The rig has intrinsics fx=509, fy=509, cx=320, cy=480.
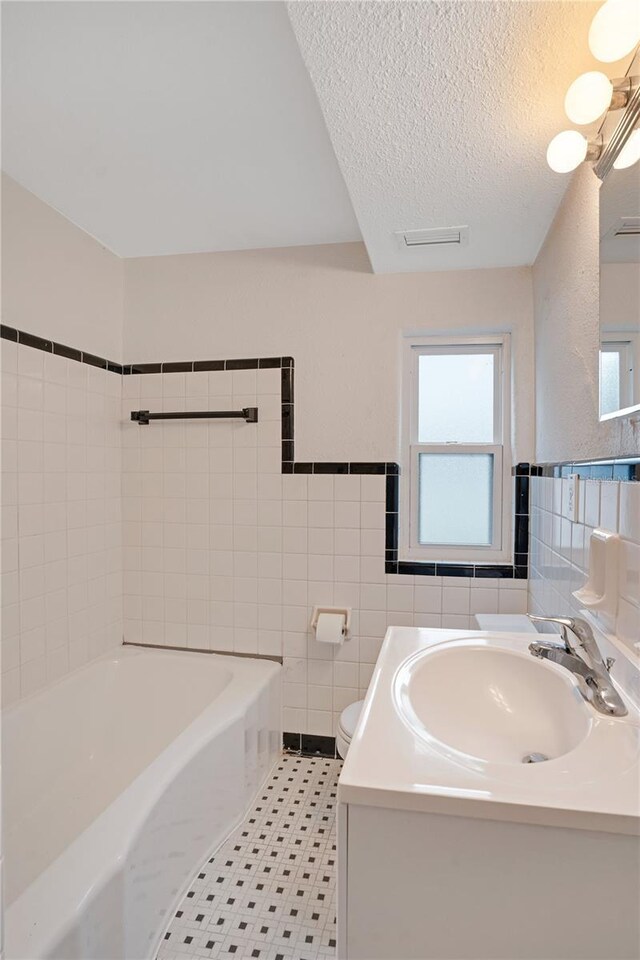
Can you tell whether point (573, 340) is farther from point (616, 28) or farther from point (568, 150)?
point (616, 28)

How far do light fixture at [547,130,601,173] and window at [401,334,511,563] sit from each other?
46.1 inches

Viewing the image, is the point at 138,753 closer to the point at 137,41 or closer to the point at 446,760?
the point at 446,760

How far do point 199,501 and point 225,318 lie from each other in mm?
898

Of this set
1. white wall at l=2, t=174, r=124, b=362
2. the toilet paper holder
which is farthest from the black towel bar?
the toilet paper holder

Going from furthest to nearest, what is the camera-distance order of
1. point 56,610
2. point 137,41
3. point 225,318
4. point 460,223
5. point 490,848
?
point 225,318, point 56,610, point 460,223, point 137,41, point 490,848

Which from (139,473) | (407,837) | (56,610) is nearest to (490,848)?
(407,837)

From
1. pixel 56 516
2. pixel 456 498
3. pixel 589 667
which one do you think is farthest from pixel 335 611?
pixel 589 667

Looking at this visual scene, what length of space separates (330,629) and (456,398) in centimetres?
121

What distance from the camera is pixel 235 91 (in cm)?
147

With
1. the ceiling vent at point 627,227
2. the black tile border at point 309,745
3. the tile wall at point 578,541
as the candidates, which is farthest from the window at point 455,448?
the ceiling vent at point 627,227

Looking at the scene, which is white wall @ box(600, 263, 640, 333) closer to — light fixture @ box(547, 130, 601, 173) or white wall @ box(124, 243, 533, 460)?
light fixture @ box(547, 130, 601, 173)

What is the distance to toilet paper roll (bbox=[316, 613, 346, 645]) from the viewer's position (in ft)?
7.34

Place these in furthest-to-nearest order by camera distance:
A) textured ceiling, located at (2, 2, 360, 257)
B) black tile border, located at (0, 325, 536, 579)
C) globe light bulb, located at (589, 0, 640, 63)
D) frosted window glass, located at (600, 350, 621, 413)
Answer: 1. black tile border, located at (0, 325, 536, 579)
2. textured ceiling, located at (2, 2, 360, 257)
3. frosted window glass, located at (600, 350, 621, 413)
4. globe light bulb, located at (589, 0, 640, 63)

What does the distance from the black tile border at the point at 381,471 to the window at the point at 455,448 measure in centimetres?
9
